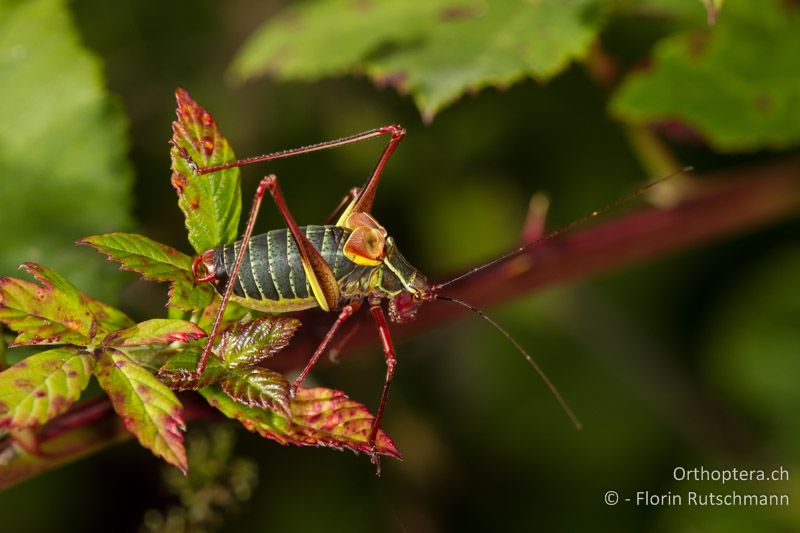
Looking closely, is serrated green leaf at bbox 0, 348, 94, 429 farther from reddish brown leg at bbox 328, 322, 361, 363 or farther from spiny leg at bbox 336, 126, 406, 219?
spiny leg at bbox 336, 126, 406, 219

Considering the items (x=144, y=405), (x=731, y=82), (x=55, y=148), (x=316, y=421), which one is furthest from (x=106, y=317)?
(x=731, y=82)

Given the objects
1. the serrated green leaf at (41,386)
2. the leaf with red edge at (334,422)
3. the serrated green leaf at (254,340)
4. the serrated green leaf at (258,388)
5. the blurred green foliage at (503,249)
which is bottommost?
the blurred green foliage at (503,249)

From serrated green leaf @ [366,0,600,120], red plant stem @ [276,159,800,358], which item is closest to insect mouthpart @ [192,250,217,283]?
red plant stem @ [276,159,800,358]

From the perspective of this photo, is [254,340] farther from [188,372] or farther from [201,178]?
[201,178]

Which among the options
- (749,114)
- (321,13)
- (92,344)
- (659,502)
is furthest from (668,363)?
(92,344)

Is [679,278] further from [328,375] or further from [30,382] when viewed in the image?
[30,382]

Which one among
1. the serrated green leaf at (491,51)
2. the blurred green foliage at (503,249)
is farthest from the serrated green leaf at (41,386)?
the blurred green foliage at (503,249)

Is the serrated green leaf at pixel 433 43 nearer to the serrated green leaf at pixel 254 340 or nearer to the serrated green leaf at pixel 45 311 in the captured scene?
the serrated green leaf at pixel 254 340
